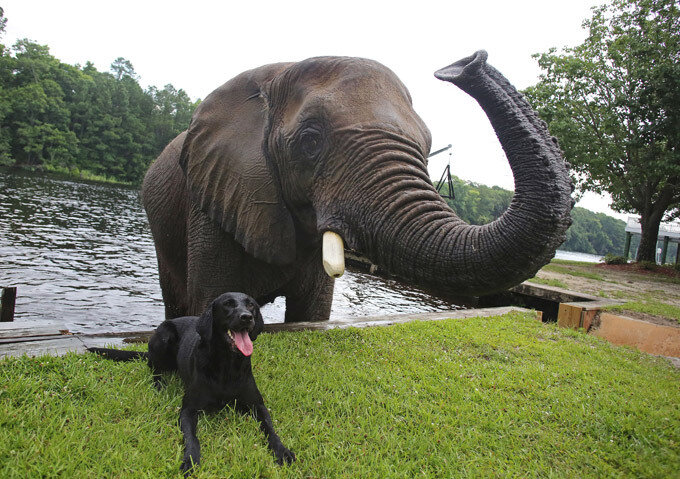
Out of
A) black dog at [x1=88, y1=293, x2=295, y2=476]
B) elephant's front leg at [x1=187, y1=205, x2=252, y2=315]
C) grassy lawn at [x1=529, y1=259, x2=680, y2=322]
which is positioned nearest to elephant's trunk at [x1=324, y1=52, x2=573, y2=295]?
black dog at [x1=88, y1=293, x2=295, y2=476]

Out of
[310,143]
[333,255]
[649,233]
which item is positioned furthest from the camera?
[649,233]

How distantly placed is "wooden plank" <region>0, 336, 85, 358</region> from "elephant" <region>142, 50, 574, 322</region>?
1036 mm

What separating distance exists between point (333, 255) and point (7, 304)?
5014 mm

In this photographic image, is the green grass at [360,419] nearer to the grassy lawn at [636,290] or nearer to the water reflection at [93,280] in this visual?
the water reflection at [93,280]

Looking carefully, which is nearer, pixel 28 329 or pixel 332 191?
pixel 332 191

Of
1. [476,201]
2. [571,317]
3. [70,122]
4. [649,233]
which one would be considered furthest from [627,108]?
[476,201]

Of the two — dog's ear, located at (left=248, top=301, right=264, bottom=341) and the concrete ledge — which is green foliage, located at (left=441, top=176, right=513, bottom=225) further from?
dog's ear, located at (left=248, top=301, right=264, bottom=341)

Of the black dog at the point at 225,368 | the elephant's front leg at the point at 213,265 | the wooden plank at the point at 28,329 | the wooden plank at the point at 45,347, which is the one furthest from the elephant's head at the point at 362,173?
the wooden plank at the point at 28,329

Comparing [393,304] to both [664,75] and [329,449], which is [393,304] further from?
[664,75]

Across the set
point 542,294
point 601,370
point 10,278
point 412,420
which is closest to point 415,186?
point 412,420

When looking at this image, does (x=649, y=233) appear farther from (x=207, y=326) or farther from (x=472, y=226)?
(x=207, y=326)

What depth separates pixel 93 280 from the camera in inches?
450

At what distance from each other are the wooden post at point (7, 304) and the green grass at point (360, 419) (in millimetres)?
3149

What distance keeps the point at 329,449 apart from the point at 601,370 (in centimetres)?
366
